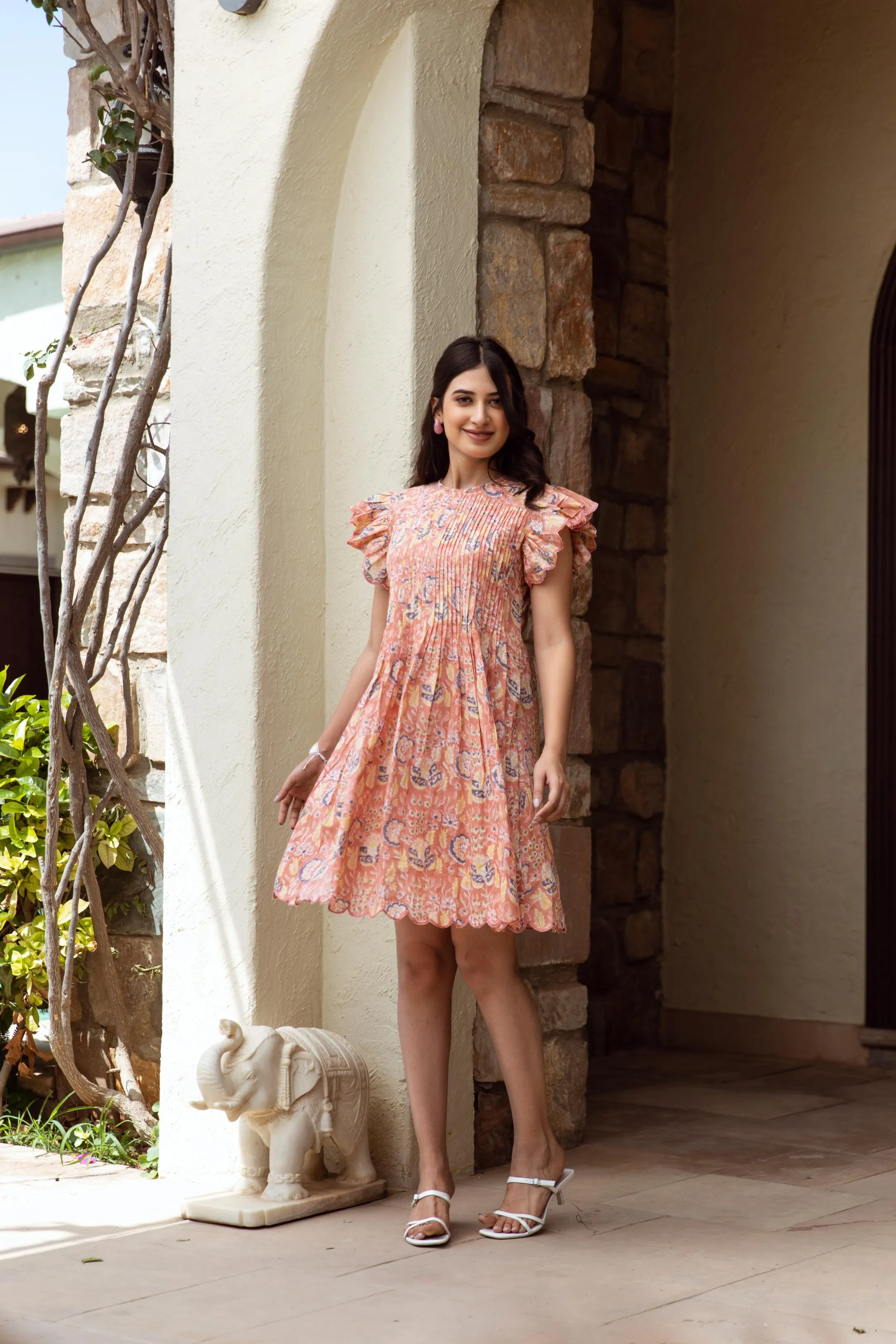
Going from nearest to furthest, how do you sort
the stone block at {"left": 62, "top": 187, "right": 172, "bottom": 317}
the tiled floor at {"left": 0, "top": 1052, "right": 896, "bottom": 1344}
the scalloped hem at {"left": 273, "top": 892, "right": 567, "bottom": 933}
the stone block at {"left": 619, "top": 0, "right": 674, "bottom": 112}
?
1. the tiled floor at {"left": 0, "top": 1052, "right": 896, "bottom": 1344}
2. the scalloped hem at {"left": 273, "top": 892, "right": 567, "bottom": 933}
3. the stone block at {"left": 62, "top": 187, "right": 172, "bottom": 317}
4. the stone block at {"left": 619, "top": 0, "right": 674, "bottom": 112}

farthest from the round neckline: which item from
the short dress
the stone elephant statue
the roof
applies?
the roof

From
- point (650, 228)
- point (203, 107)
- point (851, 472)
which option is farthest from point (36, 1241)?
point (650, 228)

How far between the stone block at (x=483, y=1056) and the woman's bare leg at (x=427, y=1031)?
40 centimetres

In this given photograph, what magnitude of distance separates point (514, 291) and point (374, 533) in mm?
737

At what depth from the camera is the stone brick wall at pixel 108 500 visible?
411cm

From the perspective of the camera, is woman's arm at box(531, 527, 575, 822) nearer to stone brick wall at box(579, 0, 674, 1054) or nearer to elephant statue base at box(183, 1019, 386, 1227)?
elephant statue base at box(183, 1019, 386, 1227)

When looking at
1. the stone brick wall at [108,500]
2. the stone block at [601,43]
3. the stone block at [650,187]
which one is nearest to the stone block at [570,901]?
the stone brick wall at [108,500]

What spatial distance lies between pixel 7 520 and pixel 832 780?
2914 millimetres

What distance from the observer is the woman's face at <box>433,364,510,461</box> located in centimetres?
311

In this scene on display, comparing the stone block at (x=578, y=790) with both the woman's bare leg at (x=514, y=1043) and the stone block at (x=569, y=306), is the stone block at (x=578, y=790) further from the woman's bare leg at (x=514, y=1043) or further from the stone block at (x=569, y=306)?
the stone block at (x=569, y=306)

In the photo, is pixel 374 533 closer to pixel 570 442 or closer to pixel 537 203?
pixel 570 442

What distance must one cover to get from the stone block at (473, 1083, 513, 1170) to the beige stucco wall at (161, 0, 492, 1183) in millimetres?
75

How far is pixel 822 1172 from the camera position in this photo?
3500 millimetres

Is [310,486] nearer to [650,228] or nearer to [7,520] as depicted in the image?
[650,228]
